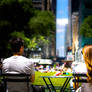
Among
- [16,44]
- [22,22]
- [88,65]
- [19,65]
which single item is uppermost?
[22,22]

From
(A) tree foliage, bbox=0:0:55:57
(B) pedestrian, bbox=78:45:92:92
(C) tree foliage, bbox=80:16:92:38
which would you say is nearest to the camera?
(B) pedestrian, bbox=78:45:92:92

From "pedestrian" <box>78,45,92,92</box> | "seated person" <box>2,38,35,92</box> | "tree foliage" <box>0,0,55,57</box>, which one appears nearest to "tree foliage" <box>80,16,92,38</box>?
"tree foliage" <box>0,0,55,57</box>

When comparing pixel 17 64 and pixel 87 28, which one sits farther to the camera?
pixel 87 28

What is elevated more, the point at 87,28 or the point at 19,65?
the point at 87,28

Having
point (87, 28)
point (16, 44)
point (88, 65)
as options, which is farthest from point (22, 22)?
point (88, 65)

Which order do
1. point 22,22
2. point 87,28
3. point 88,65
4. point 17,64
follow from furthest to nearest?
point 87,28
point 22,22
point 17,64
point 88,65

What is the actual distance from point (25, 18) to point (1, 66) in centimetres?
3245

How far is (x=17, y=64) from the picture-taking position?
4.27 m

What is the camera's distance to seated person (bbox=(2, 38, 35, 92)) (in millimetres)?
4258

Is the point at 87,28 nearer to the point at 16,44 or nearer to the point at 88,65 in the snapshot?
the point at 16,44

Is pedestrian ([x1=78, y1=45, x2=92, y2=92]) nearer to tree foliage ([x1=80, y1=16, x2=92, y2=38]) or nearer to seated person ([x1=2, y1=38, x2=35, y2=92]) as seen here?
seated person ([x1=2, y1=38, x2=35, y2=92])

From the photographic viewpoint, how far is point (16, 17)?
35.8 metres

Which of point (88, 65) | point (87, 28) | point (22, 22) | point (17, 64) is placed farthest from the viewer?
point (87, 28)

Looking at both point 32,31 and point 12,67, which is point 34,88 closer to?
point 12,67
